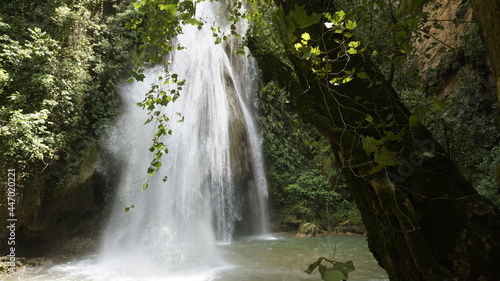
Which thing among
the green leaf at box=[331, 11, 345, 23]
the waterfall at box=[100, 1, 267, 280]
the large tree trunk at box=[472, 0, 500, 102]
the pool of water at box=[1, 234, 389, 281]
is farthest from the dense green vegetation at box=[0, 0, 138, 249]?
the large tree trunk at box=[472, 0, 500, 102]

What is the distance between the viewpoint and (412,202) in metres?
1.46

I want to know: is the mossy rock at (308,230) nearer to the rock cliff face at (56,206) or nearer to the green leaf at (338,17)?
the rock cliff face at (56,206)

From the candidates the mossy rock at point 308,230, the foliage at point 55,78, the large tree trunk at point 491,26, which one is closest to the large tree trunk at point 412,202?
the large tree trunk at point 491,26

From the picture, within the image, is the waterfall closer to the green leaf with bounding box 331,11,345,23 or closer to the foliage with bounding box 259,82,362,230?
the foliage with bounding box 259,82,362,230

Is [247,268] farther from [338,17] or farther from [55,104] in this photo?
[338,17]

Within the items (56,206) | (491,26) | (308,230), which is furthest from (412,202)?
(308,230)

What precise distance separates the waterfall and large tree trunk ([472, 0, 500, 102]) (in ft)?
24.8

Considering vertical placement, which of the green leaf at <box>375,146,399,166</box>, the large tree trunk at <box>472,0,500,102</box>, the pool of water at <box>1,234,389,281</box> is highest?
the large tree trunk at <box>472,0,500,102</box>

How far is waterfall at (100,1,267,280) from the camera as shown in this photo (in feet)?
31.1

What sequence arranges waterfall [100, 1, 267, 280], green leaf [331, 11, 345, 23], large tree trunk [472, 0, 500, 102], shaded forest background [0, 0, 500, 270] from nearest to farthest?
large tree trunk [472, 0, 500, 102] → green leaf [331, 11, 345, 23] → shaded forest background [0, 0, 500, 270] → waterfall [100, 1, 267, 280]

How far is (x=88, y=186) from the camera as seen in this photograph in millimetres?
9633

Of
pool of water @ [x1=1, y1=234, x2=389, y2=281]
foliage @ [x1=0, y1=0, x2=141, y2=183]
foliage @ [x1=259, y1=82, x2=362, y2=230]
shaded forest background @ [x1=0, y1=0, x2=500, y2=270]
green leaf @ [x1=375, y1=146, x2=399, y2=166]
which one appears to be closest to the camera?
green leaf @ [x1=375, y1=146, x2=399, y2=166]

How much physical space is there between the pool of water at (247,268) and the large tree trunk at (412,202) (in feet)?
12.6

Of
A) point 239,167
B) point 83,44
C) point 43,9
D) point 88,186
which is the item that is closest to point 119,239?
point 88,186
